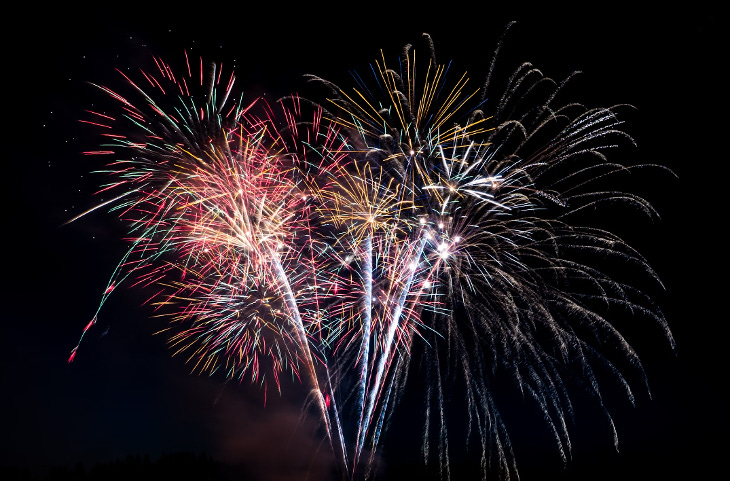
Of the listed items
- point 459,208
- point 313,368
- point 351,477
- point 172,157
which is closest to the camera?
point 172,157

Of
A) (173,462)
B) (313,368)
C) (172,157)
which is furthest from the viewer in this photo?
(173,462)

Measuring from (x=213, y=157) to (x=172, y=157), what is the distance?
89 centimetres

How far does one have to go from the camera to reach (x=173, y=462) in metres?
33.3

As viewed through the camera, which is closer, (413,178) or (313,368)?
(413,178)

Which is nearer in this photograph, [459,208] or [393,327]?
[459,208]

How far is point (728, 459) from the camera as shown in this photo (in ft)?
88.4

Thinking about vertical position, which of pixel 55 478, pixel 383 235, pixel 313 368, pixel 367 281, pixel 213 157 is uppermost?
pixel 213 157

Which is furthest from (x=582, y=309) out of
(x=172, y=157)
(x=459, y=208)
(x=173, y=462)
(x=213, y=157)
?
(x=173, y=462)

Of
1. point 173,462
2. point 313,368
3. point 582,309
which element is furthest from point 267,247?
point 173,462

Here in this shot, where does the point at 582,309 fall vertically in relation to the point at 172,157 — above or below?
below

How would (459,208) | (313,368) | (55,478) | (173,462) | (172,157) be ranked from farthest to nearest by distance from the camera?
1. (173,462)
2. (55,478)
3. (313,368)
4. (459,208)
5. (172,157)

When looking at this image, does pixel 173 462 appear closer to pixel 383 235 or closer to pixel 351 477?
pixel 351 477

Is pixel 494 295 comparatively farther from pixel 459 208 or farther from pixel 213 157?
pixel 213 157

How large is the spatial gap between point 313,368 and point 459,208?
18.3ft
